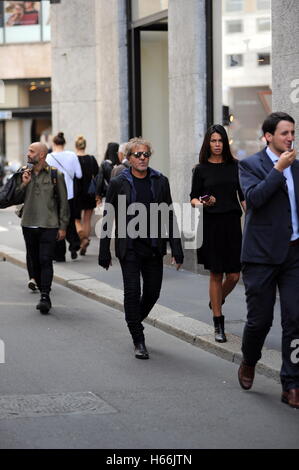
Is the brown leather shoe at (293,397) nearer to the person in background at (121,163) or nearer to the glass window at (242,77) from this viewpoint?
the glass window at (242,77)

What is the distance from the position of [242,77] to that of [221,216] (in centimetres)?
447

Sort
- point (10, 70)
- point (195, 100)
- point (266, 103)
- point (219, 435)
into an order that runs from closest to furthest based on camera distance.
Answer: point (219, 435)
point (266, 103)
point (195, 100)
point (10, 70)

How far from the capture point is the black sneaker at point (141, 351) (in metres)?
8.37

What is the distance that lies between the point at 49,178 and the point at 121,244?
2.85 meters

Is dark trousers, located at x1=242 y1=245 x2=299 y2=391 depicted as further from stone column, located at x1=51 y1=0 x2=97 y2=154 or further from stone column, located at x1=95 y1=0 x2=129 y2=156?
stone column, located at x1=51 y1=0 x2=97 y2=154

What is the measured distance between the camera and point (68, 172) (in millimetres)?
14836

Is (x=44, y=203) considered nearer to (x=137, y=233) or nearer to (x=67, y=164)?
(x=137, y=233)

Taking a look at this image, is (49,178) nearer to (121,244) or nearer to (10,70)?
(121,244)

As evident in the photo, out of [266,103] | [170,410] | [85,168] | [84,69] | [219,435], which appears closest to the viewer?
[219,435]

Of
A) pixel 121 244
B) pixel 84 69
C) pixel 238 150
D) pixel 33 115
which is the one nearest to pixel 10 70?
pixel 33 115

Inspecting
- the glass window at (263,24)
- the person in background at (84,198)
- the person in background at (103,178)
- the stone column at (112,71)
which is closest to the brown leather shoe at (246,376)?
the glass window at (263,24)

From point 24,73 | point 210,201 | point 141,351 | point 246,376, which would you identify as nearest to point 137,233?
point 210,201

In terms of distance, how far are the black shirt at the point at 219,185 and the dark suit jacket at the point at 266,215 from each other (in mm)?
1871
